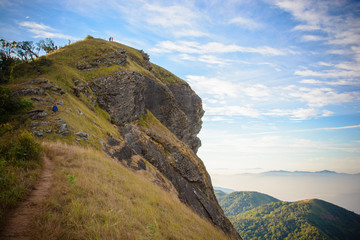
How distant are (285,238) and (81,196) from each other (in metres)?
260

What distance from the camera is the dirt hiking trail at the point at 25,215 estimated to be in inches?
152

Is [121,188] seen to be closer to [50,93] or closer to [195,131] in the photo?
[50,93]

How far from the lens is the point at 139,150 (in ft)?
75.6

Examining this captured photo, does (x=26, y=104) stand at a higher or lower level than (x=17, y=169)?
higher

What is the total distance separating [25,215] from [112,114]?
23.8 m

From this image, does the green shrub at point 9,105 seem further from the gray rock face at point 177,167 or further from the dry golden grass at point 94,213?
the gray rock face at point 177,167

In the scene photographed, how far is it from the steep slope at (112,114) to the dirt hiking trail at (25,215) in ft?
25.0

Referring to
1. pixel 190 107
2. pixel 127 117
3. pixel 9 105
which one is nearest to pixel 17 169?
pixel 9 105

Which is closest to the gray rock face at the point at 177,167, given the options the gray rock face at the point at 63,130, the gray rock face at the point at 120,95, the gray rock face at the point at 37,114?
the gray rock face at the point at 120,95

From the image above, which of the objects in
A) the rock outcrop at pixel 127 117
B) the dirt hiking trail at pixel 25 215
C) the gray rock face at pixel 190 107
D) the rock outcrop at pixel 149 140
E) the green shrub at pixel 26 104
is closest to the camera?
the dirt hiking trail at pixel 25 215

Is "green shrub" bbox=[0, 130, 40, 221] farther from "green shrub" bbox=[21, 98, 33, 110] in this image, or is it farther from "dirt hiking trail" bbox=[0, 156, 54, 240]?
"green shrub" bbox=[21, 98, 33, 110]

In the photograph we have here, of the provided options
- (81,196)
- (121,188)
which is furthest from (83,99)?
(81,196)

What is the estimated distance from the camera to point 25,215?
14.8 ft

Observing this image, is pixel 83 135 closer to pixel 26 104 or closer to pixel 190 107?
pixel 26 104
